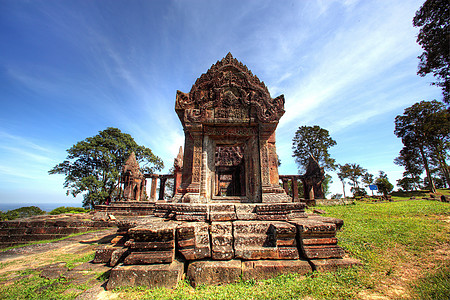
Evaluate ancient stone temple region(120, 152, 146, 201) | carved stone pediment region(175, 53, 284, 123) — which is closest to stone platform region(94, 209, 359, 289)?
carved stone pediment region(175, 53, 284, 123)

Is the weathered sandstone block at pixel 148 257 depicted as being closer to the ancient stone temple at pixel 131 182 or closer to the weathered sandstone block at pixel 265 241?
the weathered sandstone block at pixel 265 241

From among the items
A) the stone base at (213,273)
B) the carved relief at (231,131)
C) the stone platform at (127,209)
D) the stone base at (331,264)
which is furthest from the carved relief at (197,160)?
the stone platform at (127,209)

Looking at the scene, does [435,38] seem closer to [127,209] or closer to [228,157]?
[228,157]

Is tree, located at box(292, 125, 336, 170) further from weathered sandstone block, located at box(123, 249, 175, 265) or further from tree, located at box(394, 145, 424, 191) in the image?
weathered sandstone block, located at box(123, 249, 175, 265)

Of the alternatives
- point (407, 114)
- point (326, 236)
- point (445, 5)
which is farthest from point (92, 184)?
point (407, 114)

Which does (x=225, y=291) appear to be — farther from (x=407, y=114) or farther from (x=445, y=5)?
(x=407, y=114)

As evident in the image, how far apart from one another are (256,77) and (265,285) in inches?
200

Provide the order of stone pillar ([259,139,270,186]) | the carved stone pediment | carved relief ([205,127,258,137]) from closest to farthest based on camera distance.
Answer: stone pillar ([259,139,270,186]) → the carved stone pediment → carved relief ([205,127,258,137])

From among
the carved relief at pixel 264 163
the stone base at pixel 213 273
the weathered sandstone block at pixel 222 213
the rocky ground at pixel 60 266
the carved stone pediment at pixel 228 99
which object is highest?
A: the carved stone pediment at pixel 228 99

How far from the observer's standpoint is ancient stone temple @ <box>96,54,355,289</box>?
2.74 m

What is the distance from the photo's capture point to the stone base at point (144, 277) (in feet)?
8.22

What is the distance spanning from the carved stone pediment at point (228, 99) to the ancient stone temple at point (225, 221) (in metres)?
0.03

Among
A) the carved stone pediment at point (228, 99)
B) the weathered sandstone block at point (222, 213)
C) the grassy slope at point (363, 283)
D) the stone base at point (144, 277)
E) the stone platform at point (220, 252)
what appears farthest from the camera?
the carved stone pediment at point (228, 99)

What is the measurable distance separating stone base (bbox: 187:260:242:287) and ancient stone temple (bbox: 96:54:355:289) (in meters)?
0.01
